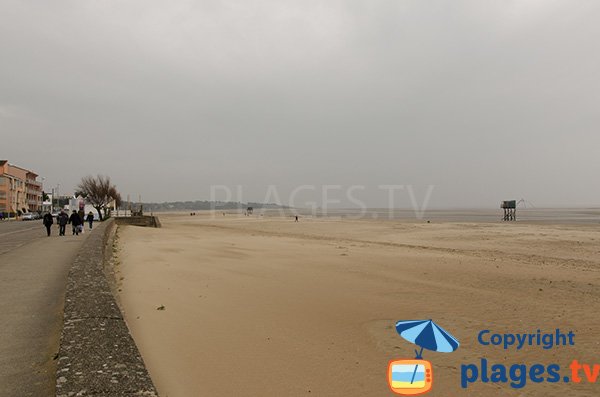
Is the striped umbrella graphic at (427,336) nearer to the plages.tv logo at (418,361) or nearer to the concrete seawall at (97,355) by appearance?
the plages.tv logo at (418,361)

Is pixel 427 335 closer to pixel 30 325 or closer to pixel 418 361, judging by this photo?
pixel 418 361

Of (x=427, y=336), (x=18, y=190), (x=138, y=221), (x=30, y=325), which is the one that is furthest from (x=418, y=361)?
(x=18, y=190)

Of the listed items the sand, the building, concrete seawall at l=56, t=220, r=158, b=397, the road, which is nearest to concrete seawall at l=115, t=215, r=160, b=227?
the sand

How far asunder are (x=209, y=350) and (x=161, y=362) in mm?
590

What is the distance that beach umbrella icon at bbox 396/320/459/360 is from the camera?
16.4 feet

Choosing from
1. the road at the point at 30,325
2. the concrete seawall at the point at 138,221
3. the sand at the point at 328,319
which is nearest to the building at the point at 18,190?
the concrete seawall at the point at 138,221

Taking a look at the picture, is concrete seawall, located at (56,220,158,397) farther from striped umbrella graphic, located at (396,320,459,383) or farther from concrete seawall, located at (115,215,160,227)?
concrete seawall, located at (115,215,160,227)

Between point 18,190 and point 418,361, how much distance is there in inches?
3758

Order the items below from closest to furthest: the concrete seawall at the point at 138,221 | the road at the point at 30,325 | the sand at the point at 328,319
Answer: the road at the point at 30,325 < the sand at the point at 328,319 < the concrete seawall at the point at 138,221

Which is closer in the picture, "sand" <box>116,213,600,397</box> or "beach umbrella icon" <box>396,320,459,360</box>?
"sand" <box>116,213,600,397</box>

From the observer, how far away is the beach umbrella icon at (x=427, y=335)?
5.01 metres

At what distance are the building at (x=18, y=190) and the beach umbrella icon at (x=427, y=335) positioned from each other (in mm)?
82035

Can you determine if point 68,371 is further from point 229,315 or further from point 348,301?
point 348,301

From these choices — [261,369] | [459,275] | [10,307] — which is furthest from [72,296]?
[459,275]
